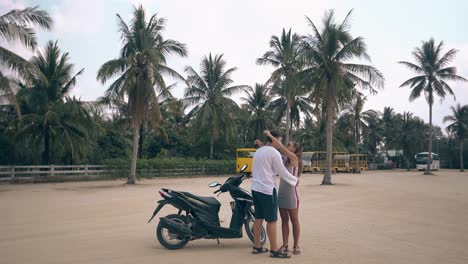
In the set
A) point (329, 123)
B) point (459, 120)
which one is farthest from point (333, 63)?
point (459, 120)

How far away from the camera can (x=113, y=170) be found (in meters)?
27.7

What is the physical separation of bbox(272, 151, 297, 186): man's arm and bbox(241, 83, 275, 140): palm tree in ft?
122

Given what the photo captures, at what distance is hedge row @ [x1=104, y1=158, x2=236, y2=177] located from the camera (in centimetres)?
2797

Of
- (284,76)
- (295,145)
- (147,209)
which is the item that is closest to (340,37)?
(284,76)

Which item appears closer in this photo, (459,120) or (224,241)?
(224,241)

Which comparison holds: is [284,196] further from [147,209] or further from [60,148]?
[60,148]

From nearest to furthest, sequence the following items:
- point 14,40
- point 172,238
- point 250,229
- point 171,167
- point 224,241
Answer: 1. point 172,238
2. point 250,229
3. point 224,241
4. point 14,40
5. point 171,167

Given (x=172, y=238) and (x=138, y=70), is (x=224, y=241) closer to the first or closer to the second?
(x=172, y=238)

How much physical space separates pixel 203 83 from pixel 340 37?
1690 cm

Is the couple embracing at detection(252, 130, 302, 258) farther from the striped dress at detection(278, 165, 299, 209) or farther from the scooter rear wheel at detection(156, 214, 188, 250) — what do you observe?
the scooter rear wheel at detection(156, 214, 188, 250)

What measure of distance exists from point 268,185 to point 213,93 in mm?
32042

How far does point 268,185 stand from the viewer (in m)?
5.62

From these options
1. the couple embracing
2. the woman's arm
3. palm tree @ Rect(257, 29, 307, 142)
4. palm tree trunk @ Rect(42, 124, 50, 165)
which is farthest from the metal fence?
the woman's arm

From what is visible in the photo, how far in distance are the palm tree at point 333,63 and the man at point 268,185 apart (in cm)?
1797
